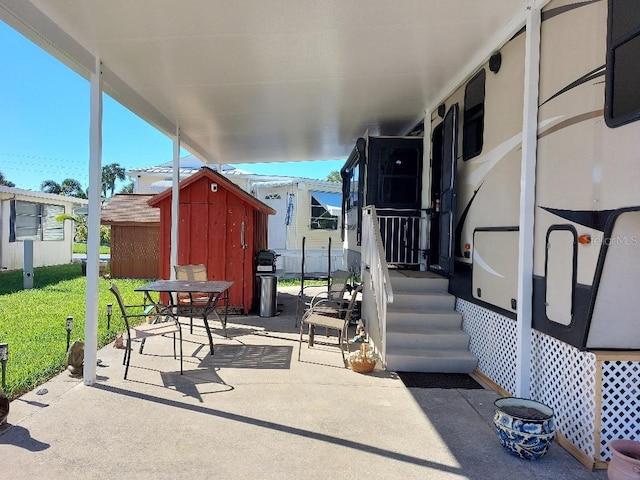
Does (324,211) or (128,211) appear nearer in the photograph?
(128,211)

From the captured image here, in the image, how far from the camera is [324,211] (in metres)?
15.9

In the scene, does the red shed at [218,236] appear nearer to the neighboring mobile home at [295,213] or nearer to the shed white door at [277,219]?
the neighboring mobile home at [295,213]

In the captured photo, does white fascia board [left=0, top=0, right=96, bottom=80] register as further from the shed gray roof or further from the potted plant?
the shed gray roof

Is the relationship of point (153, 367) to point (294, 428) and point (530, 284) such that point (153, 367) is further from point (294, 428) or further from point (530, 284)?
point (530, 284)

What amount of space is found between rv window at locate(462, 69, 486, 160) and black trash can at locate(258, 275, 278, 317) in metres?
3.96

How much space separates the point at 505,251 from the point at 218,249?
5.41m

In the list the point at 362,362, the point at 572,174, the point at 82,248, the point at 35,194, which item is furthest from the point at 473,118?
the point at 82,248

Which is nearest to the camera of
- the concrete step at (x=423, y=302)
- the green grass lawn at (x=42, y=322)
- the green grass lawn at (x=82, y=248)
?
the green grass lawn at (x=42, y=322)

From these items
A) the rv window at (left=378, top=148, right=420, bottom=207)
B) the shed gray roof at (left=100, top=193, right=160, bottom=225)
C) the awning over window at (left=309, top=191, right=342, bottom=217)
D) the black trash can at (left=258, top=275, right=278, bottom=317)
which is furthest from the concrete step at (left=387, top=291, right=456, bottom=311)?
the awning over window at (left=309, top=191, right=342, bottom=217)

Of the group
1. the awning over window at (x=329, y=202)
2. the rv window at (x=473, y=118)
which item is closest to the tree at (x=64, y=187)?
the awning over window at (x=329, y=202)

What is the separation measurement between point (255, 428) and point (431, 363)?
2.17 metres

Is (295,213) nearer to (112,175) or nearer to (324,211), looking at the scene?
(324,211)

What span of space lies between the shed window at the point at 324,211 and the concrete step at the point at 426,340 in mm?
10790

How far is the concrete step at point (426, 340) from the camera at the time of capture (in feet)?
16.0
